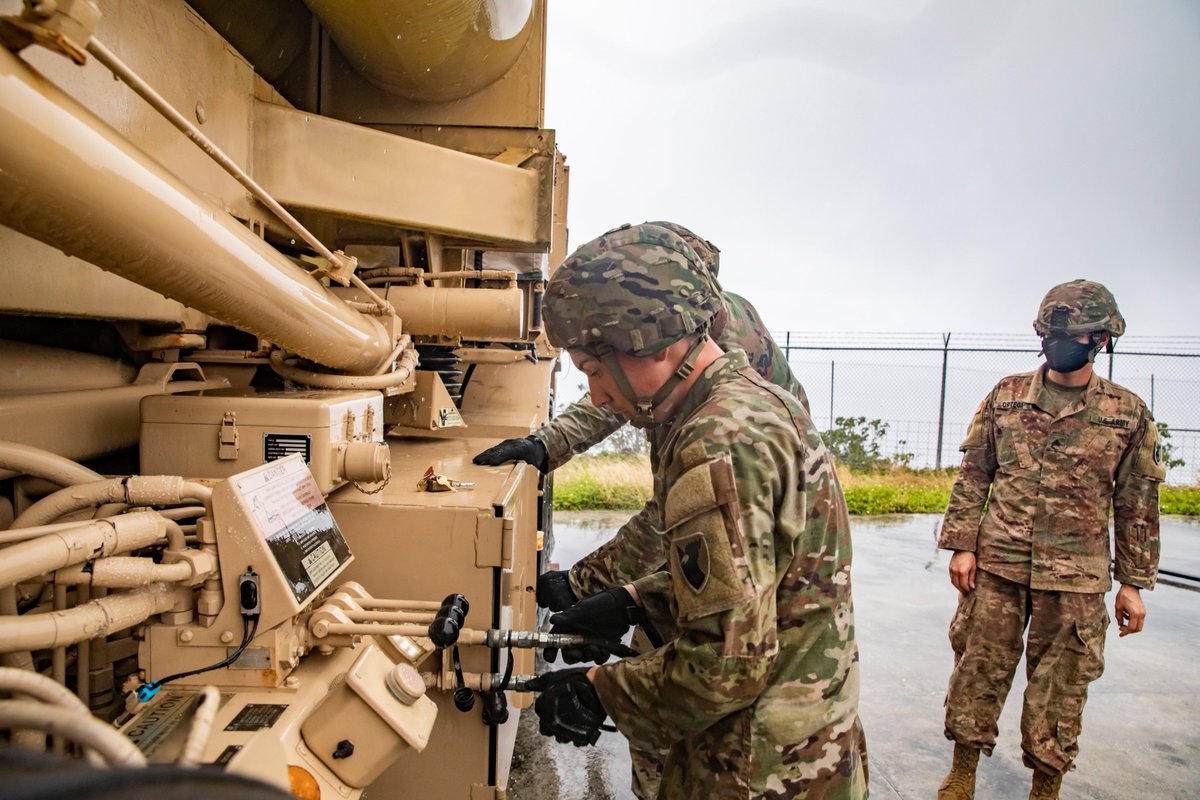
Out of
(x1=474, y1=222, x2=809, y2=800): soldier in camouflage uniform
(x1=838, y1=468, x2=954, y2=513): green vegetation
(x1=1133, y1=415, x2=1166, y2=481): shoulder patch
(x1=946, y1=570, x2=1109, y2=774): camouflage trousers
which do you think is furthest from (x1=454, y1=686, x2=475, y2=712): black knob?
(x1=838, y1=468, x2=954, y2=513): green vegetation

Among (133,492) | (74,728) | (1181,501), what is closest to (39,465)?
(133,492)

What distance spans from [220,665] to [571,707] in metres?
0.79

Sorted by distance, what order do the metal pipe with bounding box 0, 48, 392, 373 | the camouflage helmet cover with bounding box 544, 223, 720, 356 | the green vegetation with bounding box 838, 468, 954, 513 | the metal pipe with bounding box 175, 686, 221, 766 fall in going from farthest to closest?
1. the green vegetation with bounding box 838, 468, 954, 513
2. the camouflage helmet cover with bounding box 544, 223, 720, 356
3. the metal pipe with bounding box 0, 48, 392, 373
4. the metal pipe with bounding box 175, 686, 221, 766

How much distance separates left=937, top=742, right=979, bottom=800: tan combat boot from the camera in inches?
130

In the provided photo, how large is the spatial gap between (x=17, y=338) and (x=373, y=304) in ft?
3.26

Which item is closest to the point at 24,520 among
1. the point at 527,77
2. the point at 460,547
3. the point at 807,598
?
the point at 460,547

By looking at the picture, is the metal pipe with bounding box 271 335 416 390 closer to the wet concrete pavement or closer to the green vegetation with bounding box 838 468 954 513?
the wet concrete pavement

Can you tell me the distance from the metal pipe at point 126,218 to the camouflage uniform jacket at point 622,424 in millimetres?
1330

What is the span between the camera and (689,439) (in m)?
1.60

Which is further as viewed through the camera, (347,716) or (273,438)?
(273,438)

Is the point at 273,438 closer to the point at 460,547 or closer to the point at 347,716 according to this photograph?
the point at 460,547

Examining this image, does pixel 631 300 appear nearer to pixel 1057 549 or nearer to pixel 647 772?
pixel 647 772

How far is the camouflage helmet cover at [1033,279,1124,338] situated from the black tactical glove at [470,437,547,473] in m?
2.19

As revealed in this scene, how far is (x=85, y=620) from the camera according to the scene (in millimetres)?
1252
